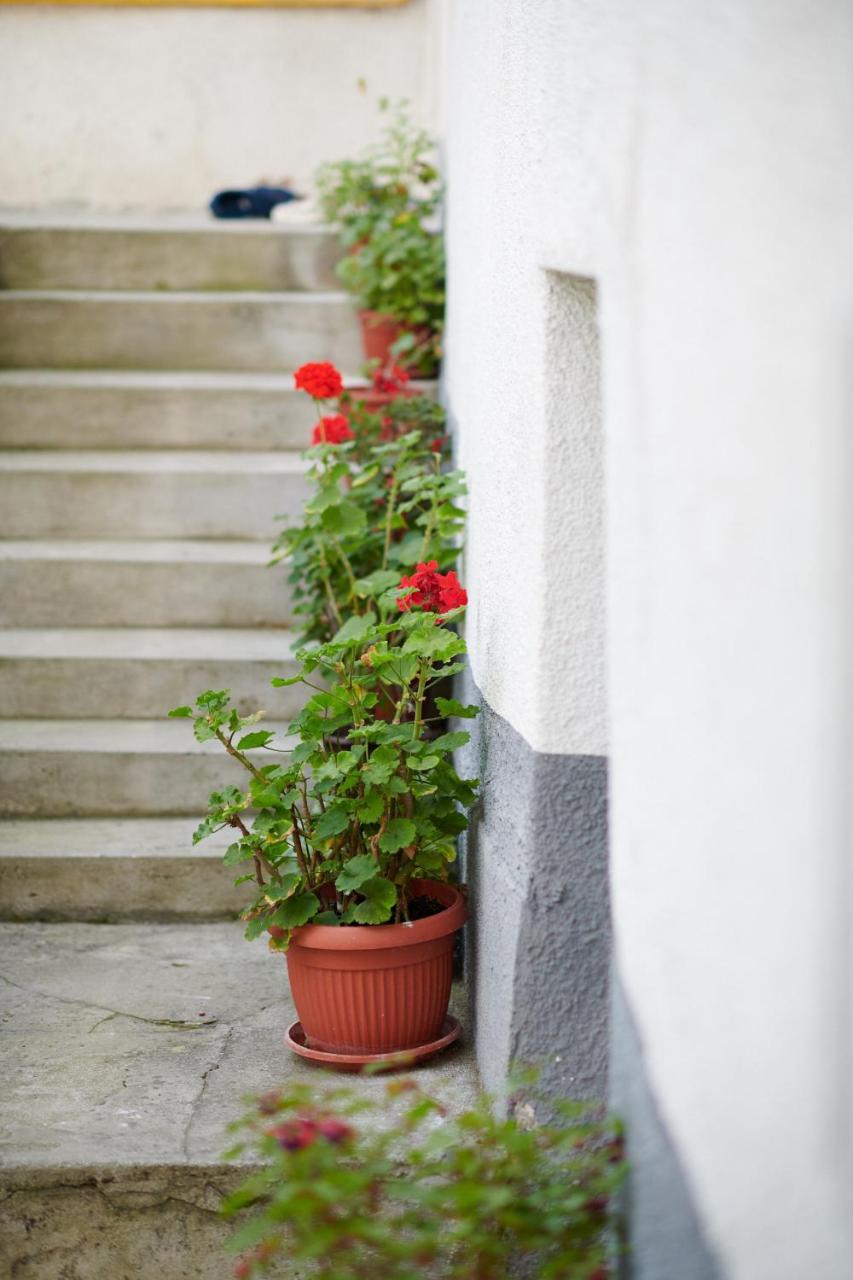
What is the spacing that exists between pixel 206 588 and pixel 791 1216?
3312mm

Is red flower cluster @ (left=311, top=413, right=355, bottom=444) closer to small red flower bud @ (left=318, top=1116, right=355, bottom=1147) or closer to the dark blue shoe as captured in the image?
small red flower bud @ (left=318, top=1116, right=355, bottom=1147)

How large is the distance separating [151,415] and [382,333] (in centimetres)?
82

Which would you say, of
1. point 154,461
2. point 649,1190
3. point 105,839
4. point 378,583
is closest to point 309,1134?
point 649,1190

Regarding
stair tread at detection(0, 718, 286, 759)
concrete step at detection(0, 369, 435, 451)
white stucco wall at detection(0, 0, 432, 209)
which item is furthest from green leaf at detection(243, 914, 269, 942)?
white stucco wall at detection(0, 0, 432, 209)

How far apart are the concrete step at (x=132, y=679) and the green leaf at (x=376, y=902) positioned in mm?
1401

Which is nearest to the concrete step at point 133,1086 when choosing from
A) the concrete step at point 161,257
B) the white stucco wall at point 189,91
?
the concrete step at point 161,257

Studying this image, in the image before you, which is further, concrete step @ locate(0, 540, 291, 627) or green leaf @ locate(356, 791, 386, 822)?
concrete step @ locate(0, 540, 291, 627)

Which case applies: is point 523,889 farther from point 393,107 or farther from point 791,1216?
point 393,107

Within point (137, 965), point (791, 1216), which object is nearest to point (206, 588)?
point (137, 965)

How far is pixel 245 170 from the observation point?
20.8ft

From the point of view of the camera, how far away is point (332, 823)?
254 cm

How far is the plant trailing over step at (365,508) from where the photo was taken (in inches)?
126

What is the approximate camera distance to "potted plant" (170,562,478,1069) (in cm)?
251

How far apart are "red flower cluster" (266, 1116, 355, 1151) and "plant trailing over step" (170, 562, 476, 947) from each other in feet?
3.24
